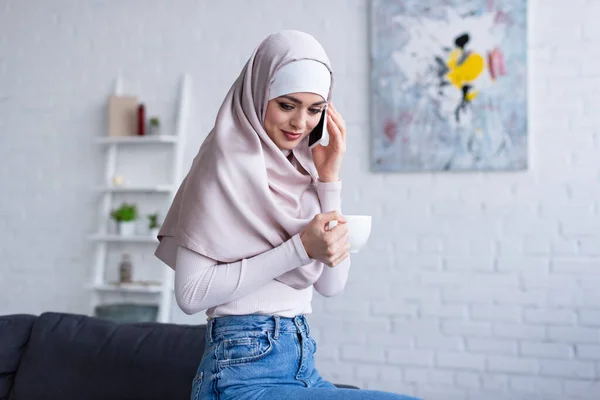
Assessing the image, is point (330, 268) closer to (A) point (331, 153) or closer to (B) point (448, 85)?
(A) point (331, 153)

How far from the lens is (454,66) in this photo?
133 inches

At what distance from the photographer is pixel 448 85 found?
3.38 meters

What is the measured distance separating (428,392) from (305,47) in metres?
2.45

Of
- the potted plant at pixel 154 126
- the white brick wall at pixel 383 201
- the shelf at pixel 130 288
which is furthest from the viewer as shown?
the potted plant at pixel 154 126

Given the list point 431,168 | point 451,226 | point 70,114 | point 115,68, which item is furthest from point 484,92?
point 70,114

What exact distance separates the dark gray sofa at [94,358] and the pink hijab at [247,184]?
62 cm

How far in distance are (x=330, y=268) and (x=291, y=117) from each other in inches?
13.2

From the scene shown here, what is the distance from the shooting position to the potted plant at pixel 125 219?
12.9 feet

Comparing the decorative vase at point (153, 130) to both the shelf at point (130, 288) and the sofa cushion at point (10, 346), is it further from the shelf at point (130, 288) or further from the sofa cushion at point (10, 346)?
the sofa cushion at point (10, 346)

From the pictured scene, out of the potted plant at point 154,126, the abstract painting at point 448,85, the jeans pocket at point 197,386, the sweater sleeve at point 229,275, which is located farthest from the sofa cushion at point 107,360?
the potted plant at point 154,126

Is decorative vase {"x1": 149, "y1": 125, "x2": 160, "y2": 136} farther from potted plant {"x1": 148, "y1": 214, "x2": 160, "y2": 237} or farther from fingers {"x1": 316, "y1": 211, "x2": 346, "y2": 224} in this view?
fingers {"x1": 316, "y1": 211, "x2": 346, "y2": 224}

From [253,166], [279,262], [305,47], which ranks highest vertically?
[305,47]

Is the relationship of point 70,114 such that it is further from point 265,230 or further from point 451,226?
point 265,230

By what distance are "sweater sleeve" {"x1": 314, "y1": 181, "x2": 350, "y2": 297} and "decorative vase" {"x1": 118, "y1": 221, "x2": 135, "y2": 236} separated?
102 inches
